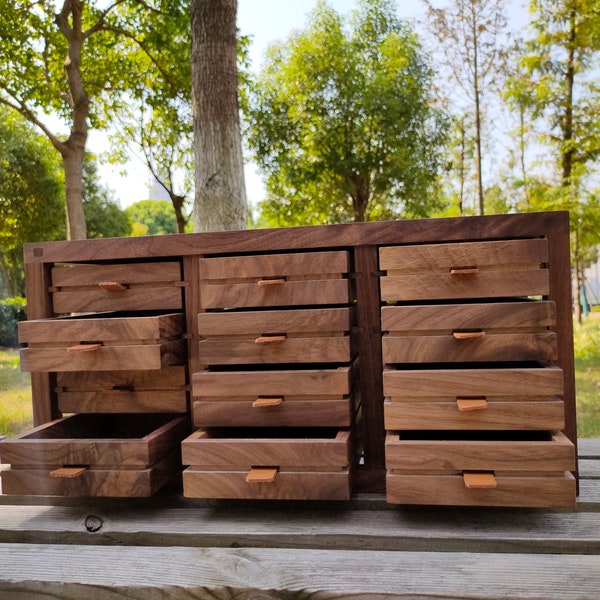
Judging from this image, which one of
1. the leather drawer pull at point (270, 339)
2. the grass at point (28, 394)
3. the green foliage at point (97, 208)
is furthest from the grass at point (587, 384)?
the green foliage at point (97, 208)

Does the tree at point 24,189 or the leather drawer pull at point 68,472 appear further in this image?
the tree at point 24,189

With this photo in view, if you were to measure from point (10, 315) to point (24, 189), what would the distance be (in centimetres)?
285

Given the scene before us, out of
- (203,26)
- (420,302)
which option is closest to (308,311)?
(420,302)

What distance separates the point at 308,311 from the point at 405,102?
1335cm

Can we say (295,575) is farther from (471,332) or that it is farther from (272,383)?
(471,332)

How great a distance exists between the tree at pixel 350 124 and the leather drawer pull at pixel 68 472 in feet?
40.9

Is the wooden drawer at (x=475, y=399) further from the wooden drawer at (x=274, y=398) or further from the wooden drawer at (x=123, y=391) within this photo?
the wooden drawer at (x=123, y=391)

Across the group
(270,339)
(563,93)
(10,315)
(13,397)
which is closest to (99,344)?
(270,339)

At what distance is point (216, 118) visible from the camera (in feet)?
9.20

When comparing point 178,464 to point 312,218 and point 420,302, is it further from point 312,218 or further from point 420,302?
point 312,218

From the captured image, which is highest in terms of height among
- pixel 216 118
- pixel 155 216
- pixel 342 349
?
pixel 155 216

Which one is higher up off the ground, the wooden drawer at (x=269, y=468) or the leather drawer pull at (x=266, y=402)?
the leather drawer pull at (x=266, y=402)

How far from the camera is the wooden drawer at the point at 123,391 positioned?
1.42 meters

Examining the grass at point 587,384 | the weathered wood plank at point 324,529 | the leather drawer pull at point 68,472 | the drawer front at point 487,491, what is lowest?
the grass at point 587,384
